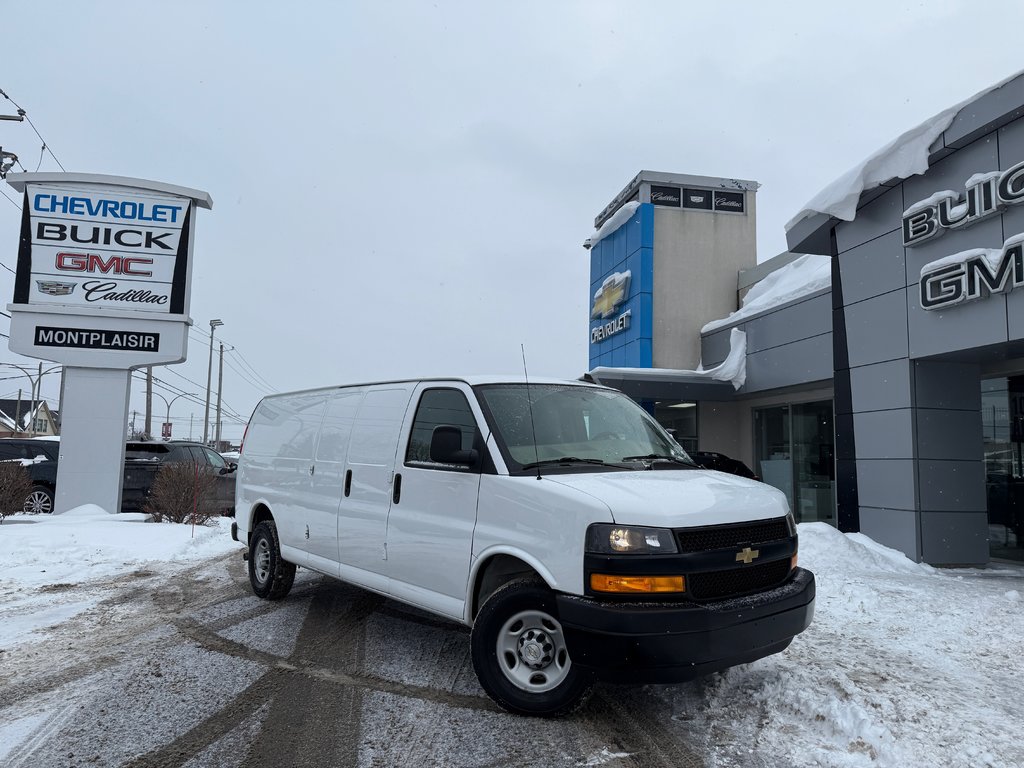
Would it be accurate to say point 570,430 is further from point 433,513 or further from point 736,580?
point 736,580

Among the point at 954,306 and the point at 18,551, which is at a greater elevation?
the point at 954,306

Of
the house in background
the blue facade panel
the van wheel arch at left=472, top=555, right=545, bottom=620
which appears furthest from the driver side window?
the house in background

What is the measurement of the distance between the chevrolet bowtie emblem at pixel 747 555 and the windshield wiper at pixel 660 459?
99 cm

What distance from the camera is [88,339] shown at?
1389 cm

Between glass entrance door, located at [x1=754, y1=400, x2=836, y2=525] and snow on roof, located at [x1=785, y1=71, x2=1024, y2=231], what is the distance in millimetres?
4832

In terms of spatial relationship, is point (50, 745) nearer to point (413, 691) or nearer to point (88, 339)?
point (413, 691)

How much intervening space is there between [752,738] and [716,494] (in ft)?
4.18

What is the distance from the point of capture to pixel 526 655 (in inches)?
150

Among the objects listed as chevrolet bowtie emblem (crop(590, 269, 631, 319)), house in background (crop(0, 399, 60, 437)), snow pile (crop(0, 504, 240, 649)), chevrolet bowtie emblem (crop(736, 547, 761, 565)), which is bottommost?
snow pile (crop(0, 504, 240, 649))

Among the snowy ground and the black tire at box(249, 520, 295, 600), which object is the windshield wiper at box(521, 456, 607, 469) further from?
the black tire at box(249, 520, 295, 600)

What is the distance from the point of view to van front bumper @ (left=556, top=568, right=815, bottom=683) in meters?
3.34

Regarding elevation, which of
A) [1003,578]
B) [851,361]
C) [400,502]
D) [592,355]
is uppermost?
[592,355]

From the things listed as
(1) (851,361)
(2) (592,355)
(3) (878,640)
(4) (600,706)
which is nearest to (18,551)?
(4) (600,706)

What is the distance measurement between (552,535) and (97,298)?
45.3 ft
